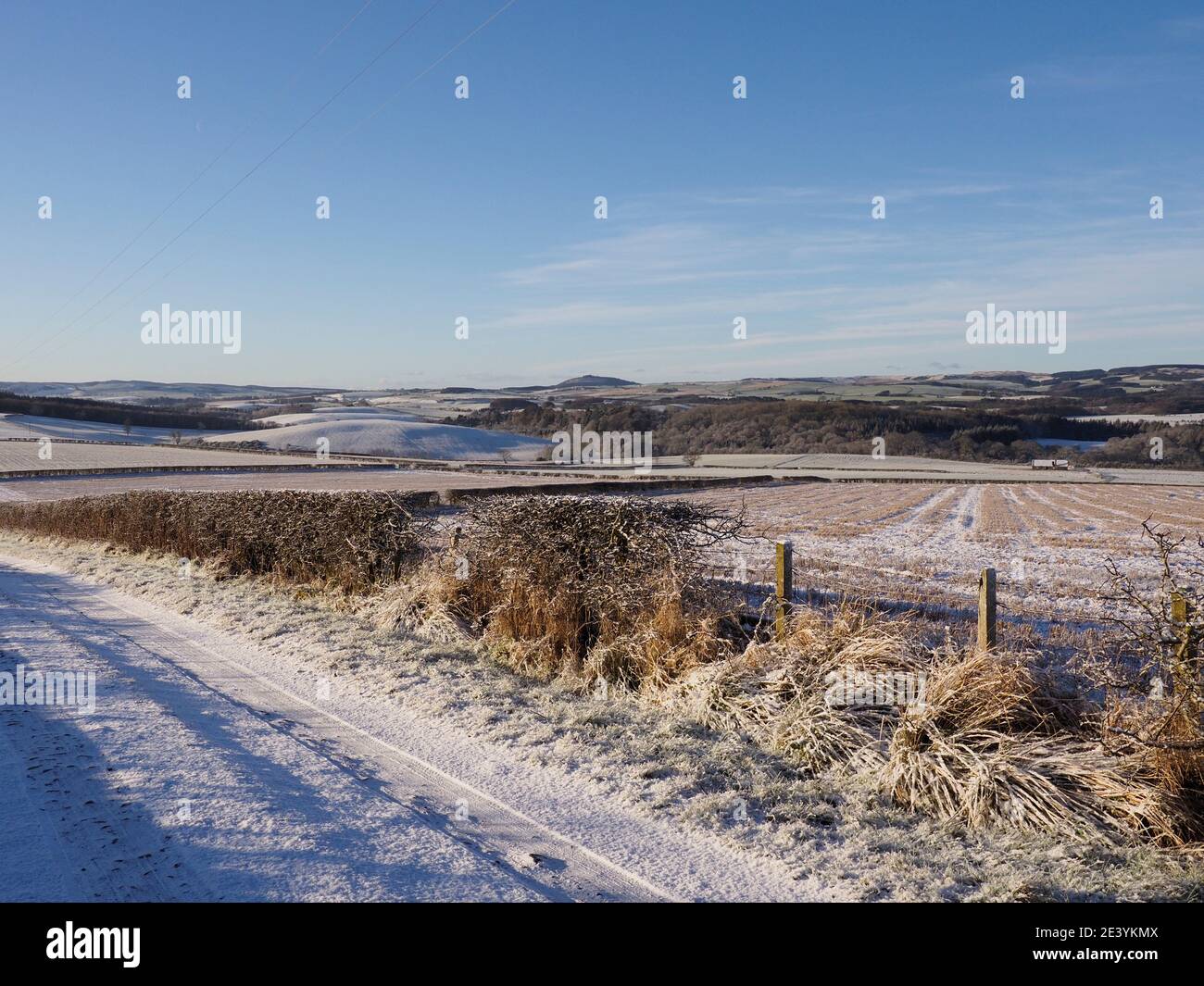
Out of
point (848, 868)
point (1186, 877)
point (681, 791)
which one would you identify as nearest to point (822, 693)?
point (681, 791)

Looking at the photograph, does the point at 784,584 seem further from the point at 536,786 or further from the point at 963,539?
the point at 963,539

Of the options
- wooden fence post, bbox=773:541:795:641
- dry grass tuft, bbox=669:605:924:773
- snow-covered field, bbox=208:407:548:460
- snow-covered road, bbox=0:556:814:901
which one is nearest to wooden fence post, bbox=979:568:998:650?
dry grass tuft, bbox=669:605:924:773

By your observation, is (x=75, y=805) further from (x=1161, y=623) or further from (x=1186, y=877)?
(x=1161, y=623)

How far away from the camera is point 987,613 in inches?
308

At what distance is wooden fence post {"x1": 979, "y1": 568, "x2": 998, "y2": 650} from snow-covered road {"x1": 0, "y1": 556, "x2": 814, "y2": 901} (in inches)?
142

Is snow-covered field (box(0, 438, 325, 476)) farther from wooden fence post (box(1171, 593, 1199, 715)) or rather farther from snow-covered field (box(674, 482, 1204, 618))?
wooden fence post (box(1171, 593, 1199, 715))

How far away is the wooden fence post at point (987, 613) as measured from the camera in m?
7.77

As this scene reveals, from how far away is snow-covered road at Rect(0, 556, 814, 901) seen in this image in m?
4.79

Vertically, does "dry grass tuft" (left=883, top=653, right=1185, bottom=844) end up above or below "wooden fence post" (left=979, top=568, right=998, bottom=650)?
below

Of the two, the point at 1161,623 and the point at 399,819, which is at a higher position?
the point at 1161,623

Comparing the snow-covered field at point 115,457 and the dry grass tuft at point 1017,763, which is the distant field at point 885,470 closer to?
the snow-covered field at point 115,457

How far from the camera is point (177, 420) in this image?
136 m

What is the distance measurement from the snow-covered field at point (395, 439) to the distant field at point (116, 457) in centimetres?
1633
